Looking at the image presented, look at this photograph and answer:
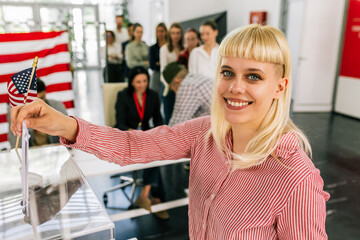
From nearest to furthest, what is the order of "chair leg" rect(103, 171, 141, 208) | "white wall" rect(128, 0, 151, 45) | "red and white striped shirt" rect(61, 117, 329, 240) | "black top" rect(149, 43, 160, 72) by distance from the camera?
"red and white striped shirt" rect(61, 117, 329, 240)
"chair leg" rect(103, 171, 141, 208)
"black top" rect(149, 43, 160, 72)
"white wall" rect(128, 0, 151, 45)

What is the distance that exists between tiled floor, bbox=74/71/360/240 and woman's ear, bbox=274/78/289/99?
0.56 metres

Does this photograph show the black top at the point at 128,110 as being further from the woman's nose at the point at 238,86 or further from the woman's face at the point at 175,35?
the woman's nose at the point at 238,86

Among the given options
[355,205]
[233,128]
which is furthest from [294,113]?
[233,128]

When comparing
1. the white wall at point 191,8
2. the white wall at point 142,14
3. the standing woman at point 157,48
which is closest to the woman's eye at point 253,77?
the standing woman at point 157,48

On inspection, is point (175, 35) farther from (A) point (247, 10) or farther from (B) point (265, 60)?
(B) point (265, 60)

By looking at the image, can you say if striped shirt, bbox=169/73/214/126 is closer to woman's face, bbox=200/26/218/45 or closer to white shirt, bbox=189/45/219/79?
white shirt, bbox=189/45/219/79

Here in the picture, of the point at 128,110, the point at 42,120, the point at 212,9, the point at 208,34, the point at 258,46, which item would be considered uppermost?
the point at 212,9

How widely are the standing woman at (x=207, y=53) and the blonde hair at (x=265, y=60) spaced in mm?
3093

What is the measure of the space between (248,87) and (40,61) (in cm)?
231

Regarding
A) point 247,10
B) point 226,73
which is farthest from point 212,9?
point 226,73

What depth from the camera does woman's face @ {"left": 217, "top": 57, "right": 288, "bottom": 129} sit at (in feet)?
3.05

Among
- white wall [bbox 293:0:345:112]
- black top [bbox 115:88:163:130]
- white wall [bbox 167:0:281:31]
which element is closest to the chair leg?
black top [bbox 115:88:163:130]

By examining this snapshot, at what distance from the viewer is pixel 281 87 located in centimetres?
98

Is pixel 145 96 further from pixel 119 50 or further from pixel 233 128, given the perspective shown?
pixel 119 50
